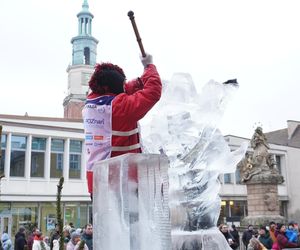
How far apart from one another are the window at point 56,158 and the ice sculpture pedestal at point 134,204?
36.0 meters

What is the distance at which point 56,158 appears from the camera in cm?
3909

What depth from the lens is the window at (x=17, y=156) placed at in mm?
36469

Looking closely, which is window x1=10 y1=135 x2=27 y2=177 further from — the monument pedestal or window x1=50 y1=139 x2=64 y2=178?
the monument pedestal

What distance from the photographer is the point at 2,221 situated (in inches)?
1346

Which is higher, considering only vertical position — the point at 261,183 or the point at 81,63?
the point at 81,63

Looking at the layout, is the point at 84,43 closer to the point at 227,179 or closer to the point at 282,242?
the point at 227,179

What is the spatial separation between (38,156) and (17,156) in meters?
1.81

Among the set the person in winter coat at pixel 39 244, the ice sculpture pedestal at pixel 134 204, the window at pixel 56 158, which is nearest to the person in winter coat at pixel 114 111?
the ice sculpture pedestal at pixel 134 204

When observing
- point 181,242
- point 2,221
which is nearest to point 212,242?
point 181,242

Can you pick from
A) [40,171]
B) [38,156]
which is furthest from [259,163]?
[38,156]

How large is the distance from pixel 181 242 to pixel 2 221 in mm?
30448

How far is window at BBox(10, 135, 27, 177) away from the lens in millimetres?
36469

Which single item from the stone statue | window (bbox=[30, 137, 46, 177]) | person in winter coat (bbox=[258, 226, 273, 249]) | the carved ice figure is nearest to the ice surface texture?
the carved ice figure

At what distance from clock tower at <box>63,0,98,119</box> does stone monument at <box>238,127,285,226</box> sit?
156 ft
